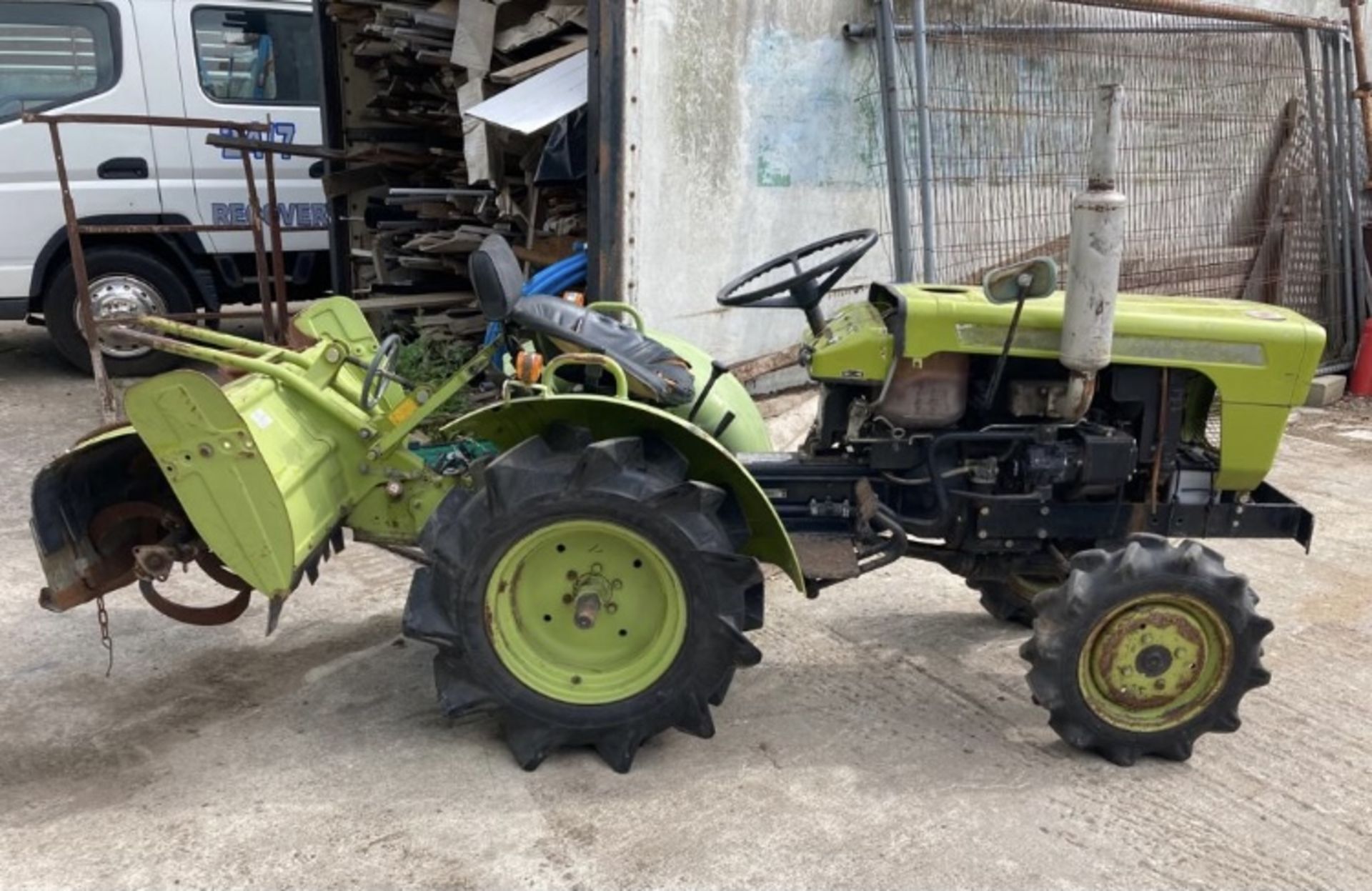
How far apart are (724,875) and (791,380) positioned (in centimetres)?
387

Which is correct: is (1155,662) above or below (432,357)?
below

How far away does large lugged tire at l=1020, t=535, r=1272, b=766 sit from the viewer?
2.95 m

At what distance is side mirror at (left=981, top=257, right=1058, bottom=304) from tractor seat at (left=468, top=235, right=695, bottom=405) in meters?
0.87

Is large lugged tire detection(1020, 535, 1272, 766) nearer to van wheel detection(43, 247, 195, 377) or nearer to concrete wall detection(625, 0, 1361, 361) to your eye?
concrete wall detection(625, 0, 1361, 361)

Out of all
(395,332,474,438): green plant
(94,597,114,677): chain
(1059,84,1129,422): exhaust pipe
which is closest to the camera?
(1059,84,1129,422): exhaust pipe

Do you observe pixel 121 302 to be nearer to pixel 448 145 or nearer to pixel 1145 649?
pixel 448 145

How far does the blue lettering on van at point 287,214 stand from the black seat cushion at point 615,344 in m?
4.80

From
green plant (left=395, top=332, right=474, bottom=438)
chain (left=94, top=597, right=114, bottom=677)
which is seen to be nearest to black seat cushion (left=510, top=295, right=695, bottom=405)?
chain (left=94, top=597, right=114, bottom=677)

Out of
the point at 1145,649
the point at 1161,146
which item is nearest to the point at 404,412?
the point at 1145,649

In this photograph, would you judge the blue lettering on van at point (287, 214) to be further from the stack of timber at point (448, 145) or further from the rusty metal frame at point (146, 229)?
the rusty metal frame at point (146, 229)

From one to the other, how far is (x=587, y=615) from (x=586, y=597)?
0.16 feet

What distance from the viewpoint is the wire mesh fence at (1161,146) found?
6008 mm

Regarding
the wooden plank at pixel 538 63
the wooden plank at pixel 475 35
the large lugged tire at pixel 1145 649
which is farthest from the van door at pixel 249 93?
the large lugged tire at pixel 1145 649

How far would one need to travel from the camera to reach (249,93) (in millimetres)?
7641
